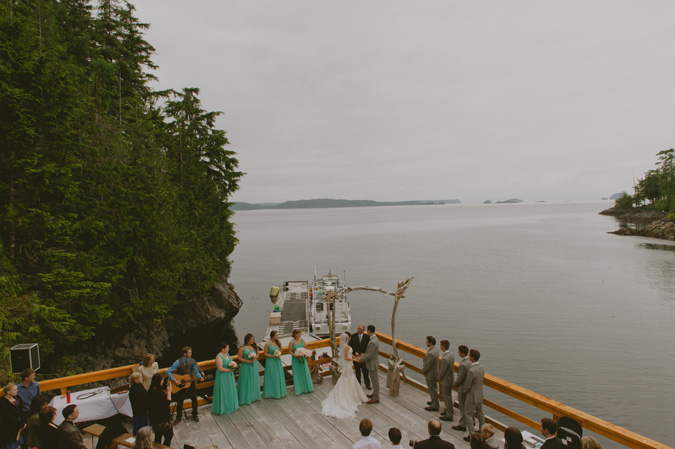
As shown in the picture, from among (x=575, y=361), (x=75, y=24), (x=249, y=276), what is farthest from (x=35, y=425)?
(x=249, y=276)

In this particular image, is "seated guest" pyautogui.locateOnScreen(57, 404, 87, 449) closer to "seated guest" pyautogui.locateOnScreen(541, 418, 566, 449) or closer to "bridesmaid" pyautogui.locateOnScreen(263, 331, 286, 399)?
"bridesmaid" pyautogui.locateOnScreen(263, 331, 286, 399)

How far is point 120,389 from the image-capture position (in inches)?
306

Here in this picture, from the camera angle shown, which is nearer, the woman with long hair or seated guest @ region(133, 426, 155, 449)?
seated guest @ region(133, 426, 155, 449)

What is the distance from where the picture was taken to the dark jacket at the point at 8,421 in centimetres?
602

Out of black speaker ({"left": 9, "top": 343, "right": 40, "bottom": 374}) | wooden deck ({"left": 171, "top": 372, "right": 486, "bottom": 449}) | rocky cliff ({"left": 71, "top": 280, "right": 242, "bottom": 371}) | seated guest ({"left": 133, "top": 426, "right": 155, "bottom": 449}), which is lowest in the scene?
rocky cliff ({"left": 71, "top": 280, "right": 242, "bottom": 371})

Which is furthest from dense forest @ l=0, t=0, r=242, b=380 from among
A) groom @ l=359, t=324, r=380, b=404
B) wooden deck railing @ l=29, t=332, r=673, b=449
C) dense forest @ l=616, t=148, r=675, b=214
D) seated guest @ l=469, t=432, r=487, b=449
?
dense forest @ l=616, t=148, r=675, b=214

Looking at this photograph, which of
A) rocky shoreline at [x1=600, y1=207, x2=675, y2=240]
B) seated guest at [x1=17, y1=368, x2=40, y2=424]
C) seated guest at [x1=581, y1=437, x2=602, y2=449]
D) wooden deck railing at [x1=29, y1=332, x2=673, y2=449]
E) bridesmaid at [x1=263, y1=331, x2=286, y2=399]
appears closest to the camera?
seated guest at [x1=581, y1=437, x2=602, y2=449]

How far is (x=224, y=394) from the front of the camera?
8.20m

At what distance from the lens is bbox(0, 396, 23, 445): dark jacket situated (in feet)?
19.8

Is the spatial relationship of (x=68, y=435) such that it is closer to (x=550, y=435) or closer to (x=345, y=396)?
(x=345, y=396)

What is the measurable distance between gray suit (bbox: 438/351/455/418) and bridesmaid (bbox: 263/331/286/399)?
376cm

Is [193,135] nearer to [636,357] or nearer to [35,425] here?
[35,425]

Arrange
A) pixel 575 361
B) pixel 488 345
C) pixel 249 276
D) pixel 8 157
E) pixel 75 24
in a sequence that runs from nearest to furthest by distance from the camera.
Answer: pixel 8 157
pixel 575 361
pixel 75 24
pixel 488 345
pixel 249 276

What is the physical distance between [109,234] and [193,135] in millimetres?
14233
